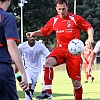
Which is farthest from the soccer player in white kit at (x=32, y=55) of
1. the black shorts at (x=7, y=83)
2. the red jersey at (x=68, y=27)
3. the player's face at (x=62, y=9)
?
the black shorts at (x=7, y=83)

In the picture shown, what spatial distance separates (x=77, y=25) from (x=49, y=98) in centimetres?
207

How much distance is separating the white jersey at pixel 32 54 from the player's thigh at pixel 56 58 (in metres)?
2.23

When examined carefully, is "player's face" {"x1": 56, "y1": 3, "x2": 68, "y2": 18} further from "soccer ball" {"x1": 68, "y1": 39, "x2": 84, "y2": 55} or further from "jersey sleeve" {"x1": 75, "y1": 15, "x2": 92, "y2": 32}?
"soccer ball" {"x1": 68, "y1": 39, "x2": 84, "y2": 55}

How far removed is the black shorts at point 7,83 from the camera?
6.09 meters

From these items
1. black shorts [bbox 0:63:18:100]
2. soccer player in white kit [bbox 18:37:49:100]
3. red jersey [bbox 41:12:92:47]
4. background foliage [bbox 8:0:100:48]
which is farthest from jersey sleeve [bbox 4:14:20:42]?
background foliage [bbox 8:0:100:48]

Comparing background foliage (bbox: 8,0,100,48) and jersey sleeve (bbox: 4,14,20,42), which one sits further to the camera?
background foliage (bbox: 8,0,100,48)

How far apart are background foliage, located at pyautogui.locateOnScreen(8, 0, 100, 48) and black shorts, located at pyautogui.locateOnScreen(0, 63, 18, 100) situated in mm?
52165

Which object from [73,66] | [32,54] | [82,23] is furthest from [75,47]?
[32,54]

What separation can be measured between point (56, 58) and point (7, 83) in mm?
4954

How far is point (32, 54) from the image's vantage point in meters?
13.4

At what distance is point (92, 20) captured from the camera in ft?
190

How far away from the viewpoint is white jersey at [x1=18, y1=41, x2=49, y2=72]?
43.9ft

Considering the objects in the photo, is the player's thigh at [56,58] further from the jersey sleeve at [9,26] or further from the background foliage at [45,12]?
the background foliage at [45,12]

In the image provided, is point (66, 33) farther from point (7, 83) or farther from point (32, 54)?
point (7, 83)
